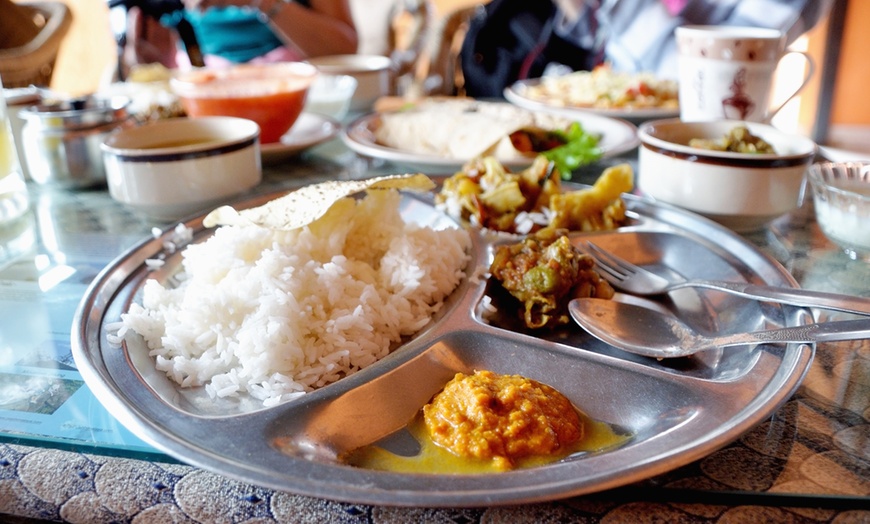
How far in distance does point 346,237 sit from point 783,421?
2.88ft

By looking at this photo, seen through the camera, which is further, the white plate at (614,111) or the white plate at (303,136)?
the white plate at (614,111)

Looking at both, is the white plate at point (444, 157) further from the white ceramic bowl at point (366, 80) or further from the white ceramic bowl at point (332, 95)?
the white ceramic bowl at point (366, 80)

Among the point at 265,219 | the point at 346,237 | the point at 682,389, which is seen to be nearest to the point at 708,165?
the point at 682,389

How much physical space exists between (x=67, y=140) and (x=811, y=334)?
203 cm

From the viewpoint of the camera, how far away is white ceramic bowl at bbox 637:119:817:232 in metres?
1.48

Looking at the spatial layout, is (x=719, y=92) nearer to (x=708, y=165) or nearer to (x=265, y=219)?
(x=708, y=165)

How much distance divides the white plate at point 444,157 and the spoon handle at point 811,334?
3.40 feet

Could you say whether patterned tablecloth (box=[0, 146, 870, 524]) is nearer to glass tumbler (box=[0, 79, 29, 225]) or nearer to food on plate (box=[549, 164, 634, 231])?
food on plate (box=[549, 164, 634, 231])

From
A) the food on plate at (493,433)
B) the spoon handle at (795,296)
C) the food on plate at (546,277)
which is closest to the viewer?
the food on plate at (493,433)

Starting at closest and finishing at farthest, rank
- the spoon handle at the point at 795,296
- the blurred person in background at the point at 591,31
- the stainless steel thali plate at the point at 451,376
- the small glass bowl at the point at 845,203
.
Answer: the stainless steel thali plate at the point at 451,376
the spoon handle at the point at 795,296
the small glass bowl at the point at 845,203
the blurred person in background at the point at 591,31

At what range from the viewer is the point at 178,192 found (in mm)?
1660

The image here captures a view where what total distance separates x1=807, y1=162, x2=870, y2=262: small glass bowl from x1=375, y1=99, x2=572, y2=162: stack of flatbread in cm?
85

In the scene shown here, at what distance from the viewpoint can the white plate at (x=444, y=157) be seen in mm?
1948

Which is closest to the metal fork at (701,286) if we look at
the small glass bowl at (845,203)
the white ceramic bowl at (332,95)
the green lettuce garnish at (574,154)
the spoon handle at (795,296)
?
the spoon handle at (795,296)
